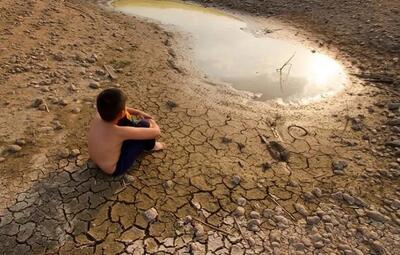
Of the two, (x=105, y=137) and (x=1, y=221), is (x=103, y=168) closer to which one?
(x=105, y=137)

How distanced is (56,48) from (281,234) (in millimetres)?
4892

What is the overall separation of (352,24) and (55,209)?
A: 6.73m

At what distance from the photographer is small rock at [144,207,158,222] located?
352 centimetres

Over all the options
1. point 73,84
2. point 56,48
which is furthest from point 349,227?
point 56,48

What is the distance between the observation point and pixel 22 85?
5.39 metres

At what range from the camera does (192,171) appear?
4.07m

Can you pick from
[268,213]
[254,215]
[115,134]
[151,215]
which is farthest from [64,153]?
[268,213]

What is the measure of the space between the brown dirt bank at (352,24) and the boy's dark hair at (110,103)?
4202 mm

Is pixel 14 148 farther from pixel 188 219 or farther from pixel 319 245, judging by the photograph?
pixel 319 245

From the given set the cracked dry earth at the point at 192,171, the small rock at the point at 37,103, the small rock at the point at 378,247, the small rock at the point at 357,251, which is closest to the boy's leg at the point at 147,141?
the cracked dry earth at the point at 192,171

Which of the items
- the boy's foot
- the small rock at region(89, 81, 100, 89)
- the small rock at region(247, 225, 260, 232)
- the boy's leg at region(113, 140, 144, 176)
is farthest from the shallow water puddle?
the small rock at region(247, 225, 260, 232)

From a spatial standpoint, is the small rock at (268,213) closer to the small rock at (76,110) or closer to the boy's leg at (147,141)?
the boy's leg at (147,141)

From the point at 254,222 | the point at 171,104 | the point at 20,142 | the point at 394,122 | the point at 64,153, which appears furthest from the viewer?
the point at 171,104

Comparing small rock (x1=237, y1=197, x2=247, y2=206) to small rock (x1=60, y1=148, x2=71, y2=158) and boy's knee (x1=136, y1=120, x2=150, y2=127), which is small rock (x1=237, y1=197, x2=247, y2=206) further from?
small rock (x1=60, y1=148, x2=71, y2=158)
